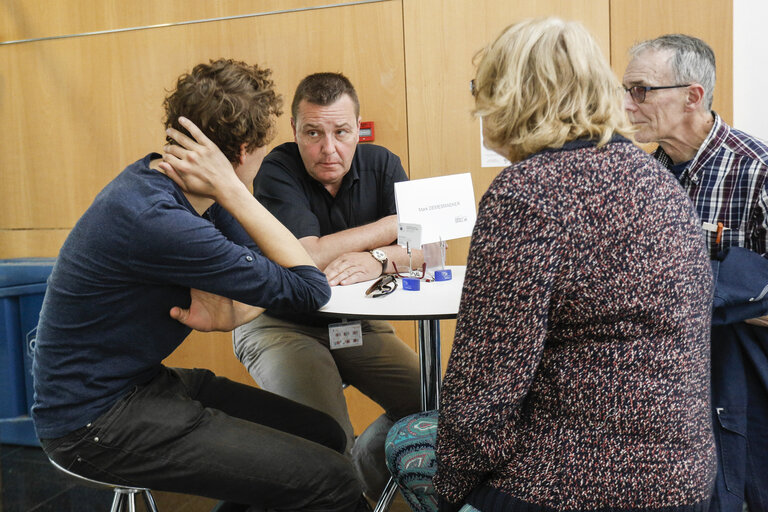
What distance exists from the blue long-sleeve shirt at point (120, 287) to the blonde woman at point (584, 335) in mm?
597

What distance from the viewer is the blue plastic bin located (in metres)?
2.90

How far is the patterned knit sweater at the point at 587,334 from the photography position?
3.03ft

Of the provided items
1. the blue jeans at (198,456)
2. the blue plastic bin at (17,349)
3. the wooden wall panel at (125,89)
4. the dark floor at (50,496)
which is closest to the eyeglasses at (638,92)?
the blue jeans at (198,456)

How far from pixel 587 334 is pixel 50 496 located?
8.00 ft

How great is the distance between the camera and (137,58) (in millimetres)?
3367

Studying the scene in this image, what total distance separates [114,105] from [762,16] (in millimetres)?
3131

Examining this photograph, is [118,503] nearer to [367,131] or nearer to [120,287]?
[120,287]

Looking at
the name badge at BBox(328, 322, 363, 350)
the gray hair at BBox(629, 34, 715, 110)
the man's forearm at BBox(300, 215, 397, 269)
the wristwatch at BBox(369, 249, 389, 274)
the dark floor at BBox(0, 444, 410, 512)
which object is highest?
the gray hair at BBox(629, 34, 715, 110)

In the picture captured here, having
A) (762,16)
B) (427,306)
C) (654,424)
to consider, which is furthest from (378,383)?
(762,16)

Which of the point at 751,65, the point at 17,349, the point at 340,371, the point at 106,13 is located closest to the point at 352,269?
the point at 340,371

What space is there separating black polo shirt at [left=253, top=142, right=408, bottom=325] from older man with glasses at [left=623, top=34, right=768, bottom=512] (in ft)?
3.00

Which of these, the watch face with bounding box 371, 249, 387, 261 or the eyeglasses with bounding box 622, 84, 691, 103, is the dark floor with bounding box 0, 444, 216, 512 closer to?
the watch face with bounding box 371, 249, 387, 261

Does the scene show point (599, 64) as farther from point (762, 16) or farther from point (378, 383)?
point (762, 16)

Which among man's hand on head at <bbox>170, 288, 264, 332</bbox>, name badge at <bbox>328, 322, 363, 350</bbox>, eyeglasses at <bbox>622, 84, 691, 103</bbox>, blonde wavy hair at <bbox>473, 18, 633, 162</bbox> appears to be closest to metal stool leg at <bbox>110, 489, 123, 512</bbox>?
man's hand on head at <bbox>170, 288, 264, 332</bbox>
